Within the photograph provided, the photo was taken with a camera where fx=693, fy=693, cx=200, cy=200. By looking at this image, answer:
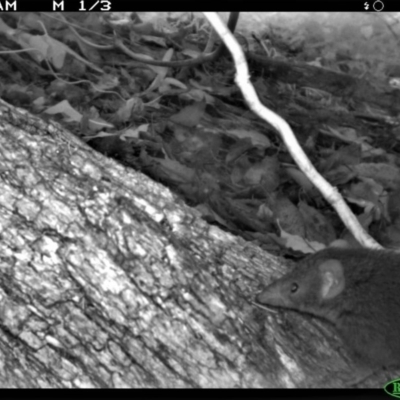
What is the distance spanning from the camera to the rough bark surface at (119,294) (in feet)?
7.72

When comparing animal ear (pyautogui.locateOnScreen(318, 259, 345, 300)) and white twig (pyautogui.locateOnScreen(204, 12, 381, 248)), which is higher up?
white twig (pyautogui.locateOnScreen(204, 12, 381, 248))

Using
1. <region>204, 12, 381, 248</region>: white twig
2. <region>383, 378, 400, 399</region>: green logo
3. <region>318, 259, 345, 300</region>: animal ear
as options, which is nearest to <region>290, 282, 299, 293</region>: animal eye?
<region>318, 259, 345, 300</region>: animal ear

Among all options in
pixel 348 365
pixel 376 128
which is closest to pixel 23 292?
pixel 348 365

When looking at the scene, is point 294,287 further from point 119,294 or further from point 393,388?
point 119,294

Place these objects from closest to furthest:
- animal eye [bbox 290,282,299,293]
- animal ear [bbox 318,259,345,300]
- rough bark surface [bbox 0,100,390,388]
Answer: rough bark surface [bbox 0,100,390,388], animal eye [bbox 290,282,299,293], animal ear [bbox 318,259,345,300]

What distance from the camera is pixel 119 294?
2447 mm

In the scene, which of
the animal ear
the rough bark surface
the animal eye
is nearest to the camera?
the rough bark surface

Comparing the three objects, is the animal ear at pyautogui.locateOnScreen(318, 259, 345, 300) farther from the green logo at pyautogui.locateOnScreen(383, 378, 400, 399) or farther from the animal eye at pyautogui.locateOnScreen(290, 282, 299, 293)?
the green logo at pyautogui.locateOnScreen(383, 378, 400, 399)

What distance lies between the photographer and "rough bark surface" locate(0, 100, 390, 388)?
7.72 ft

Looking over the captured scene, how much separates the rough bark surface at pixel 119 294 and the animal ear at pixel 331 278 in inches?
15.5

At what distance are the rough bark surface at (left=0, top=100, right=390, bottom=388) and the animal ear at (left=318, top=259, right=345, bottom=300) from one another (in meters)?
0.39

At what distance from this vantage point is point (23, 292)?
2.39 meters

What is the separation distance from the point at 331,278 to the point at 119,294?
1094 millimetres

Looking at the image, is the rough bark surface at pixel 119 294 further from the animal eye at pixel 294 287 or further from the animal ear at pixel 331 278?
the animal ear at pixel 331 278
